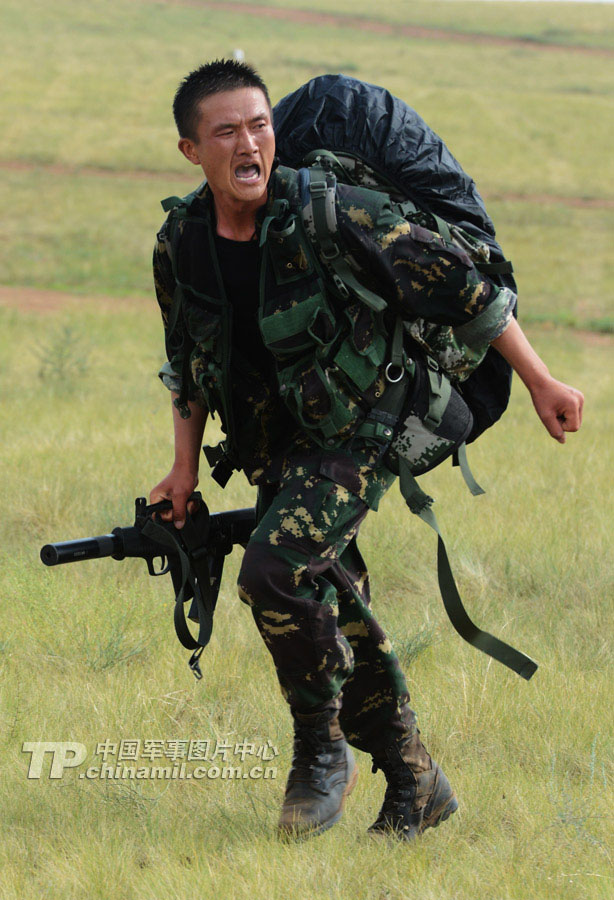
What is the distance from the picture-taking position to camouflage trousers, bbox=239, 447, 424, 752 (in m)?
2.70

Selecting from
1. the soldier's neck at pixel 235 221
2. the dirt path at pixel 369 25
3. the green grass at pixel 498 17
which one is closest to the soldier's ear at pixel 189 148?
the soldier's neck at pixel 235 221

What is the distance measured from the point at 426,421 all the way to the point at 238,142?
86 centimetres

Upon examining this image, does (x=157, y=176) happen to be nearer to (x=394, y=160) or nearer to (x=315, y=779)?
(x=394, y=160)

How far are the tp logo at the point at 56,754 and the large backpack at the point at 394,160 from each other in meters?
1.22

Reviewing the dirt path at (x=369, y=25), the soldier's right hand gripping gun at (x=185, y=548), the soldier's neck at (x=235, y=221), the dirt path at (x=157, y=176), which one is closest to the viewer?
the soldier's neck at (x=235, y=221)

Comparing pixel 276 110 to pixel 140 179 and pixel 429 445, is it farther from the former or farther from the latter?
pixel 140 179

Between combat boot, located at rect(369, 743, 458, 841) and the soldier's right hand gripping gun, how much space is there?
0.60 metres

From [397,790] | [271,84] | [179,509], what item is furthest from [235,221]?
[271,84]

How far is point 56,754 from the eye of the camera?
10.8ft

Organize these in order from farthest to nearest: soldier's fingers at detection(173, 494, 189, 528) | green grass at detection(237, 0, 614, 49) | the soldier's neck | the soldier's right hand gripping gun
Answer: green grass at detection(237, 0, 614, 49) → soldier's fingers at detection(173, 494, 189, 528) → the soldier's right hand gripping gun → the soldier's neck

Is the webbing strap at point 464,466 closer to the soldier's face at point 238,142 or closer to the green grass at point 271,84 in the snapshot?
the soldier's face at point 238,142

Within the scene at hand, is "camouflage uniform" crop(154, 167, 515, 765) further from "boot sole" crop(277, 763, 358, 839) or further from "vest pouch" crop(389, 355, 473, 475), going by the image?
"boot sole" crop(277, 763, 358, 839)

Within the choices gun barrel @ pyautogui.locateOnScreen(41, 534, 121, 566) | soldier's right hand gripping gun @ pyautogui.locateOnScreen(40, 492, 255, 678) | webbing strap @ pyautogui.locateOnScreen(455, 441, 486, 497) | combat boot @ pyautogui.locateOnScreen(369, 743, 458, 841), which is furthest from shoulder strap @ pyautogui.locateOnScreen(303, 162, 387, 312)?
combat boot @ pyautogui.locateOnScreen(369, 743, 458, 841)

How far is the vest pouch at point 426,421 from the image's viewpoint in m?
2.92
